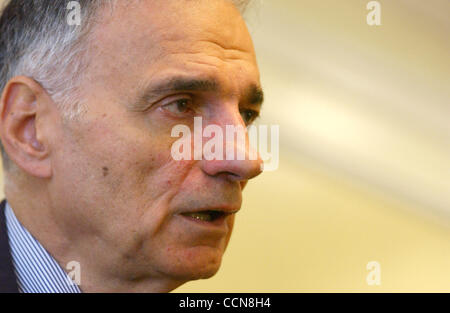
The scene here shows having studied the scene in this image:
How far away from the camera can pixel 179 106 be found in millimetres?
1279

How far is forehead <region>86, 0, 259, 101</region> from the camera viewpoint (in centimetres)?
125

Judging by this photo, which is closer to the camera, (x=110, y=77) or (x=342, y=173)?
(x=110, y=77)

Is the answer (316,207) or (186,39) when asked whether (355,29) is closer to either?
(316,207)

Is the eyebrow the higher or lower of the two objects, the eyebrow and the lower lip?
the higher

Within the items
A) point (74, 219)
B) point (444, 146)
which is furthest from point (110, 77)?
point (444, 146)

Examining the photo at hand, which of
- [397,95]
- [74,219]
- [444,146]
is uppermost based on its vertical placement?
[397,95]

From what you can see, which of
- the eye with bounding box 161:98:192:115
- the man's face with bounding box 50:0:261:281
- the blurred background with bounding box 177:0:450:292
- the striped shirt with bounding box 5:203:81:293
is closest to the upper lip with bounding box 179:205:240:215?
the man's face with bounding box 50:0:261:281

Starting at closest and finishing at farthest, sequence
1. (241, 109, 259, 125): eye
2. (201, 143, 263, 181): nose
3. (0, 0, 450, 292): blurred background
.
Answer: (201, 143, 263, 181): nose → (241, 109, 259, 125): eye → (0, 0, 450, 292): blurred background

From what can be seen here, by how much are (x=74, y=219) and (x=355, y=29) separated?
1420mm

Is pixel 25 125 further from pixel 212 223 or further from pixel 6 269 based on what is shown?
pixel 212 223

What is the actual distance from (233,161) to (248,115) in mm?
252

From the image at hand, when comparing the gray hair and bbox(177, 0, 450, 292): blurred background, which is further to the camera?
bbox(177, 0, 450, 292): blurred background

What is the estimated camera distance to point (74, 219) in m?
1.26

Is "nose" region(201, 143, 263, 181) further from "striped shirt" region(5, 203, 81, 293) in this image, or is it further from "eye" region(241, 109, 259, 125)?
"striped shirt" region(5, 203, 81, 293)
